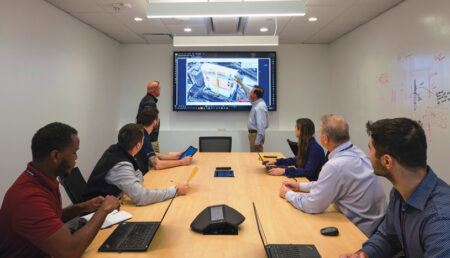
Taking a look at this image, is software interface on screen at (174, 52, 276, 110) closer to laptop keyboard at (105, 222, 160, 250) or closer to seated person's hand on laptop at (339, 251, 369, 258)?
laptop keyboard at (105, 222, 160, 250)

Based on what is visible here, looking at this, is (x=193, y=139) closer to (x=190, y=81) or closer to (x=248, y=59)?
(x=190, y=81)

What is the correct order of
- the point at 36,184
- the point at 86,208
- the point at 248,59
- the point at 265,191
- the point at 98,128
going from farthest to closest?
the point at 248,59 < the point at 98,128 < the point at 265,191 < the point at 86,208 < the point at 36,184

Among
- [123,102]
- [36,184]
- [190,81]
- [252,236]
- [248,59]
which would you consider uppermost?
[248,59]

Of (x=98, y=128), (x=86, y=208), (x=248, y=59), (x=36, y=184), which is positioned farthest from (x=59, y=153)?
(x=248, y=59)

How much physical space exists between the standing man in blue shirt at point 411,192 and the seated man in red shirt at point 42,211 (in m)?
1.14

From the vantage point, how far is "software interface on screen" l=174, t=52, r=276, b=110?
5555mm

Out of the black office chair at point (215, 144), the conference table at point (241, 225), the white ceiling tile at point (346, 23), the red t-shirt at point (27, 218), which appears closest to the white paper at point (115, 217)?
the conference table at point (241, 225)

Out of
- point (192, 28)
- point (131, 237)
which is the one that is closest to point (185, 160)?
point (131, 237)

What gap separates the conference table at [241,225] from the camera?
47.0 inches

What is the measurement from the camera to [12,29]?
9.55 feet

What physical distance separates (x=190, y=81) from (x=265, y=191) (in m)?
3.96

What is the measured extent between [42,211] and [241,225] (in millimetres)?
929

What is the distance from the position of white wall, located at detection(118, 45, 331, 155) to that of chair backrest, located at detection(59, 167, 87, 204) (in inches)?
142

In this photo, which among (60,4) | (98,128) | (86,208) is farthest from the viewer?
(98,128)
